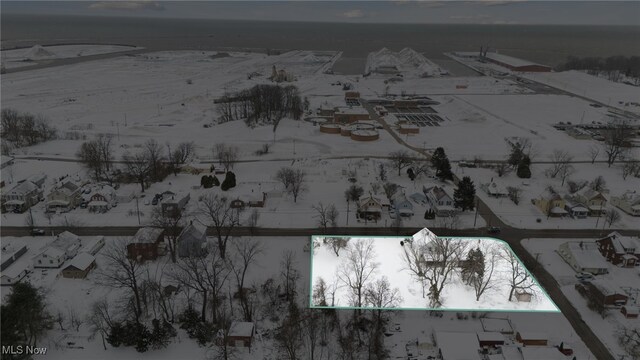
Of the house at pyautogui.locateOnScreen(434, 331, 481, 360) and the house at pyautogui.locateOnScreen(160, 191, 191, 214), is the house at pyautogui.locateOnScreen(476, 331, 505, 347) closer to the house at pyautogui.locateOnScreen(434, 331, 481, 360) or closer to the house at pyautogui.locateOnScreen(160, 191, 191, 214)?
the house at pyautogui.locateOnScreen(434, 331, 481, 360)

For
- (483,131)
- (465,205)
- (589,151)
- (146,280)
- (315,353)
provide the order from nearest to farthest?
(315,353), (146,280), (465,205), (589,151), (483,131)

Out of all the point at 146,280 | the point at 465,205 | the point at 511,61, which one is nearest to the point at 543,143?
the point at 465,205

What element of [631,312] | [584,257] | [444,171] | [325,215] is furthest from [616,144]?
[325,215]

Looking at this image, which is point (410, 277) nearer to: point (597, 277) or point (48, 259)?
point (597, 277)

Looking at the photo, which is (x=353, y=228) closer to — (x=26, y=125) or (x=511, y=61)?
(x=26, y=125)

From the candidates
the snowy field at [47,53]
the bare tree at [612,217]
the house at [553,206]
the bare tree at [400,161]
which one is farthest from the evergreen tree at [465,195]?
the snowy field at [47,53]

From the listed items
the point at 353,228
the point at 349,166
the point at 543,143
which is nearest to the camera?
the point at 353,228

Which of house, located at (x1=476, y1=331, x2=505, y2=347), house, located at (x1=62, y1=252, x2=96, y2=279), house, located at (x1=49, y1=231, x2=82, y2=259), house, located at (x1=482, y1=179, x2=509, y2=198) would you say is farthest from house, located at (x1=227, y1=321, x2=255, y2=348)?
house, located at (x1=482, y1=179, x2=509, y2=198)
